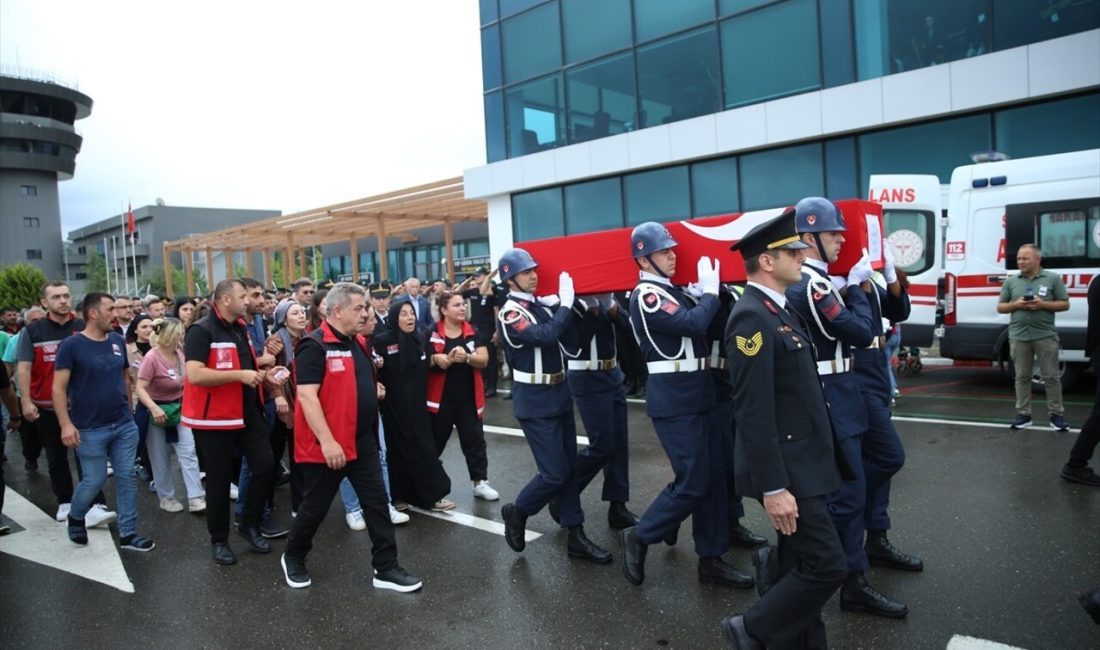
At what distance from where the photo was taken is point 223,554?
526cm

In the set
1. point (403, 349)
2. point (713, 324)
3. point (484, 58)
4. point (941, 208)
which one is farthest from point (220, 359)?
point (484, 58)

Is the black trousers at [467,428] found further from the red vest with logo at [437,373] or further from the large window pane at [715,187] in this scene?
the large window pane at [715,187]

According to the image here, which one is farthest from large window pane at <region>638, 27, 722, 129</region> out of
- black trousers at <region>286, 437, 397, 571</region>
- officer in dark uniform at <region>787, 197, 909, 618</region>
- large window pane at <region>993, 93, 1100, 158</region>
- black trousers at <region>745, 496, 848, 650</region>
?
black trousers at <region>745, 496, 848, 650</region>

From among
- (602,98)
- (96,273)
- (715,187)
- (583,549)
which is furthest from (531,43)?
(96,273)

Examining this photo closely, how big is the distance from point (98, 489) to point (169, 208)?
6998cm

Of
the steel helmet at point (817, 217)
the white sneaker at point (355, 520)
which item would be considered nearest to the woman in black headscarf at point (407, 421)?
the white sneaker at point (355, 520)

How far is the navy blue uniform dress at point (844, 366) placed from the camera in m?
3.91

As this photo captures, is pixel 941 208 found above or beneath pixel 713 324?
above

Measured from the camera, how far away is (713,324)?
4.63 meters

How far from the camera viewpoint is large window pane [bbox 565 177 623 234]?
17891 millimetres

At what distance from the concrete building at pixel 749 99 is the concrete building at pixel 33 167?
5963cm

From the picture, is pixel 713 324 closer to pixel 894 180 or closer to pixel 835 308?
pixel 835 308

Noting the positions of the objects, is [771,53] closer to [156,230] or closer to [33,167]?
[156,230]

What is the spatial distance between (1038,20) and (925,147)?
2510 millimetres
